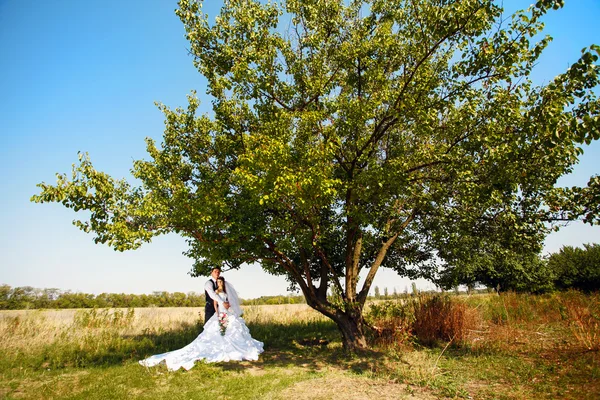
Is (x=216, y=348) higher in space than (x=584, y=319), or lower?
lower

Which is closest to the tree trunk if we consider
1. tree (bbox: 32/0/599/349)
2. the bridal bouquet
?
tree (bbox: 32/0/599/349)

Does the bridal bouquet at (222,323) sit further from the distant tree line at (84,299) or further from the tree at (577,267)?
the tree at (577,267)

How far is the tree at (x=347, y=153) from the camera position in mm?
8609

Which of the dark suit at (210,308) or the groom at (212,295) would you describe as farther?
the dark suit at (210,308)

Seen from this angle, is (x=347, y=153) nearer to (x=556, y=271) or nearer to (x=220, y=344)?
(x=220, y=344)

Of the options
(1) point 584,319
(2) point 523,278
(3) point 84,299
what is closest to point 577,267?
(2) point 523,278

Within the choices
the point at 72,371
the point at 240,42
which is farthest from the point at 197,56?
the point at 72,371

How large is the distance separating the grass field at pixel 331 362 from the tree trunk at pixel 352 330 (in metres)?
0.57

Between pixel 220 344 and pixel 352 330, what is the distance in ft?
15.3

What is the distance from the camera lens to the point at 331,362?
10.9 metres

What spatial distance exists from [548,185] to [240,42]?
10881 millimetres

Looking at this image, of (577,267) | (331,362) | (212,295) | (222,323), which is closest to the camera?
(331,362)

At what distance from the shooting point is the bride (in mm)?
10375

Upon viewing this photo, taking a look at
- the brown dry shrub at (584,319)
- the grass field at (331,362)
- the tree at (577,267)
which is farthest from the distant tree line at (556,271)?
the grass field at (331,362)
